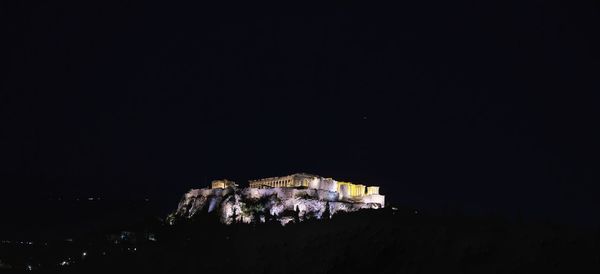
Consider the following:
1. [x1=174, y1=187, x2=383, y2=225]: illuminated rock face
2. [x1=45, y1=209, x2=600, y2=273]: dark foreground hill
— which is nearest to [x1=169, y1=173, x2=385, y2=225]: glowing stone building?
[x1=174, y1=187, x2=383, y2=225]: illuminated rock face

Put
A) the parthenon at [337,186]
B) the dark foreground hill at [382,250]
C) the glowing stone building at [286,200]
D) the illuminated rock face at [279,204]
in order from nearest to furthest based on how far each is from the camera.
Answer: the dark foreground hill at [382,250] → the illuminated rock face at [279,204] → the glowing stone building at [286,200] → the parthenon at [337,186]

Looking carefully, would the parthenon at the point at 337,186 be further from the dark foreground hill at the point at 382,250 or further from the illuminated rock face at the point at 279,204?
the dark foreground hill at the point at 382,250

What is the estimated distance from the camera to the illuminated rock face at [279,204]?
7188 cm

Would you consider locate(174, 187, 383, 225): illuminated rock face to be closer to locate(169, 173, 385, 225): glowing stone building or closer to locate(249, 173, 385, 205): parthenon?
locate(169, 173, 385, 225): glowing stone building

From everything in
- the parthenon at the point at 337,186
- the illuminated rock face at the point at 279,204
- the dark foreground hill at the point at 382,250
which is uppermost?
the parthenon at the point at 337,186

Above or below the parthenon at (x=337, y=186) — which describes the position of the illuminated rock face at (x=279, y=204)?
below

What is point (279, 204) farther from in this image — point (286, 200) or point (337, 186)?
point (337, 186)

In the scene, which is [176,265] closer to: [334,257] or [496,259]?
[334,257]

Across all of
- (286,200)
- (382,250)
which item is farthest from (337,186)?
(382,250)

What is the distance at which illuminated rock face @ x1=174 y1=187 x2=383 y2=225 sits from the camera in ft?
236

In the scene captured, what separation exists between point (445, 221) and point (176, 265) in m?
22.1

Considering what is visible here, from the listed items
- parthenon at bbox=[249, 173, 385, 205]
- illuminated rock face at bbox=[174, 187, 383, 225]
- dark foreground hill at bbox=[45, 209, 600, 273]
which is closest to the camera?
dark foreground hill at bbox=[45, 209, 600, 273]

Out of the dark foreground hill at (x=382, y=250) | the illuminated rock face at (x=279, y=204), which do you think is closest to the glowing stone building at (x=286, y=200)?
the illuminated rock face at (x=279, y=204)

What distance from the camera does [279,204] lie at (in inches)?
2886
